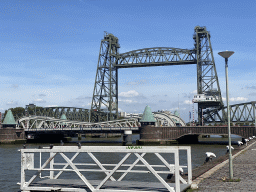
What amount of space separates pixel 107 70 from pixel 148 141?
44.8 m

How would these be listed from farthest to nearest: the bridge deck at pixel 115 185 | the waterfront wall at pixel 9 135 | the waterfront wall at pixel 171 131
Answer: the waterfront wall at pixel 9 135
the waterfront wall at pixel 171 131
the bridge deck at pixel 115 185

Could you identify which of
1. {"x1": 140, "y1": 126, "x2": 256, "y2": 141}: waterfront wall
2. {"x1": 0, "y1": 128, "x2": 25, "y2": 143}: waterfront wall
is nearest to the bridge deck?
{"x1": 140, "y1": 126, "x2": 256, "y2": 141}: waterfront wall

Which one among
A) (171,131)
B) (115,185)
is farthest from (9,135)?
(115,185)

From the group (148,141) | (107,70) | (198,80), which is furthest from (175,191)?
(107,70)

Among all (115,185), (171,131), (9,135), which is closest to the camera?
(115,185)

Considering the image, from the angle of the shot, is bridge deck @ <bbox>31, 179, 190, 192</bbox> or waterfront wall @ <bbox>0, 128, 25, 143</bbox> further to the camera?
waterfront wall @ <bbox>0, 128, 25, 143</bbox>

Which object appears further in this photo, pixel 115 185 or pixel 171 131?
pixel 171 131

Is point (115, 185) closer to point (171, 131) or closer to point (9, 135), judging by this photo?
point (171, 131)

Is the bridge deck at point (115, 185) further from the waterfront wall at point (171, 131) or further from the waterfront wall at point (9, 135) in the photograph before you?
the waterfront wall at point (9, 135)

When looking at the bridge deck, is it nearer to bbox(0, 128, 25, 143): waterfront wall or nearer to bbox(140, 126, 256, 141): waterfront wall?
bbox(140, 126, 256, 141): waterfront wall

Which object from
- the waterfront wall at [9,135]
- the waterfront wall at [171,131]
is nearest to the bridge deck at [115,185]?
the waterfront wall at [171,131]

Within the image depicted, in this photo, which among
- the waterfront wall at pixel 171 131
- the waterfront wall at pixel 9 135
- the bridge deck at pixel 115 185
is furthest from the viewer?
the waterfront wall at pixel 9 135

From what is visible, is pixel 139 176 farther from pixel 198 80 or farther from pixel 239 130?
pixel 198 80

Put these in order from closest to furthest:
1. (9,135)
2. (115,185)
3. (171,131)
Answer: (115,185), (171,131), (9,135)
